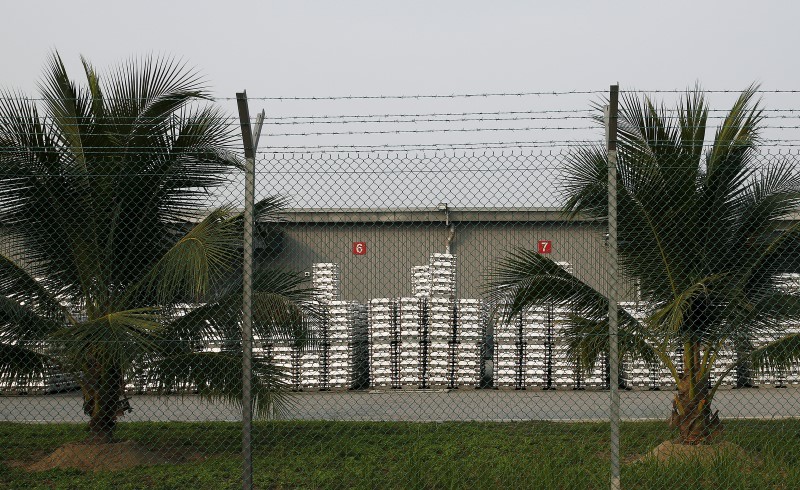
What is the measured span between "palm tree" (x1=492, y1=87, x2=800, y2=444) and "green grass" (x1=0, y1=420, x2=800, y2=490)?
1057 mm

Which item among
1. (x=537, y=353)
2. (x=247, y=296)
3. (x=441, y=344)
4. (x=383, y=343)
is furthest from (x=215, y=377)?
(x=537, y=353)

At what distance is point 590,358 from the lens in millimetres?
8062

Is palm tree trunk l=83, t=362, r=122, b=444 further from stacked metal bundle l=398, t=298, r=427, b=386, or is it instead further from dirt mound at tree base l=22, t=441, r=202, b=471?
stacked metal bundle l=398, t=298, r=427, b=386

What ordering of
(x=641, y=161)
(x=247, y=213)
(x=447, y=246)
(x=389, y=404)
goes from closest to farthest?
1. (x=247, y=213)
2. (x=641, y=161)
3. (x=389, y=404)
4. (x=447, y=246)

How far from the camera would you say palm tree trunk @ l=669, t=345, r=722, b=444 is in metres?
8.38

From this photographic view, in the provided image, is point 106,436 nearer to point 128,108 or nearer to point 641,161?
point 128,108

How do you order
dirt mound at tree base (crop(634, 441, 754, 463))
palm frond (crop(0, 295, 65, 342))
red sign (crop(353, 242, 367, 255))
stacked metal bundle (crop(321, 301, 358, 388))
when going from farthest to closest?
stacked metal bundle (crop(321, 301, 358, 388)) < palm frond (crop(0, 295, 65, 342)) < red sign (crop(353, 242, 367, 255)) < dirt mound at tree base (crop(634, 441, 754, 463))

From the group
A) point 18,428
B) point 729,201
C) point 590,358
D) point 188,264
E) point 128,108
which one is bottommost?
point 18,428

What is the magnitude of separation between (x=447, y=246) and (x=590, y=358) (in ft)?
24.8

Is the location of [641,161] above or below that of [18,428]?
above

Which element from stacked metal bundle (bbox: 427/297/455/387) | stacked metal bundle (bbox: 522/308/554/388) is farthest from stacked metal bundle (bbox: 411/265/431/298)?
stacked metal bundle (bbox: 522/308/554/388)

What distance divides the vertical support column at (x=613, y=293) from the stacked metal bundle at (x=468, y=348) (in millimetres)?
9105

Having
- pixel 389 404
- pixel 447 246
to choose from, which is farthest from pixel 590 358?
pixel 447 246

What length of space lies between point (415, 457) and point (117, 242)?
12.0 feet
